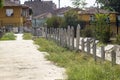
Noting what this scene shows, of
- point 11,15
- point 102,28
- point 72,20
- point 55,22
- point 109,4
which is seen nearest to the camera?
point 102,28

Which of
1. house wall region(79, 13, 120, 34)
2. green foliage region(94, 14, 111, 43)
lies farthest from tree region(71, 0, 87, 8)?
green foliage region(94, 14, 111, 43)

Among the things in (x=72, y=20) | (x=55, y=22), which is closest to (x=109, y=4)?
(x=72, y=20)

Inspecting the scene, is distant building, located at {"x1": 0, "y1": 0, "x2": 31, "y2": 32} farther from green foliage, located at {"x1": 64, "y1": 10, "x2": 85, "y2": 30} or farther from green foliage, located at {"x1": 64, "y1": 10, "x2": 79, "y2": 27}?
green foliage, located at {"x1": 64, "y1": 10, "x2": 79, "y2": 27}

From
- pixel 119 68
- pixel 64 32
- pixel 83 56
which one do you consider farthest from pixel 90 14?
pixel 119 68

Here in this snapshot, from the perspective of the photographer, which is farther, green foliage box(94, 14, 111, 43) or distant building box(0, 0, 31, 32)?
distant building box(0, 0, 31, 32)

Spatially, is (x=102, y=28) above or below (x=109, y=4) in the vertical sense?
below

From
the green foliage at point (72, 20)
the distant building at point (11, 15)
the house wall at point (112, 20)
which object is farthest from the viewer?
the distant building at point (11, 15)

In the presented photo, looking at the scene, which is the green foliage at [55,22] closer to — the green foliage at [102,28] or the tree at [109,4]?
the tree at [109,4]

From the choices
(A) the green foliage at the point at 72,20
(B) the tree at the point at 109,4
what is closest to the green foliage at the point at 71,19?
(A) the green foliage at the point at 72,20

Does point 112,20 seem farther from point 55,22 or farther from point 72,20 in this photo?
point 55,22

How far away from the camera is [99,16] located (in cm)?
3322

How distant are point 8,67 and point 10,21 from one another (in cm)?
5682

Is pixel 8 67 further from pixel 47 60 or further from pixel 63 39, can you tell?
pixel 63 39

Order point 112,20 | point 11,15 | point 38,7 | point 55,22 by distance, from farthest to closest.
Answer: point 38,7 < point 11,15 < point 55,22 < point 112,20
